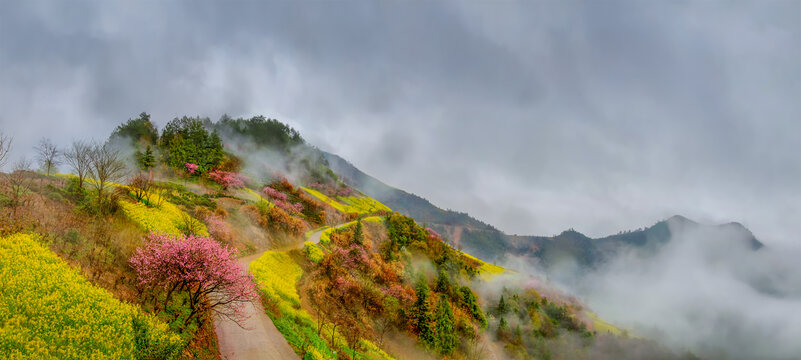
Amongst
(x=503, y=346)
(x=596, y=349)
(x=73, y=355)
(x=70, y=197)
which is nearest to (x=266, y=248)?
(x=70, y=197)

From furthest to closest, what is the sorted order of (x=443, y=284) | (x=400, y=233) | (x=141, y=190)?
1. (x=400, y=233)
2. (x=443, y=284)
3. (x=141, y=190)

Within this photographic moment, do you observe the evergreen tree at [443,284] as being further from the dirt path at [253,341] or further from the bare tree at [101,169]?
the bare tree at [101,169]

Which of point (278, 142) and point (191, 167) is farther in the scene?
point (278, 142)

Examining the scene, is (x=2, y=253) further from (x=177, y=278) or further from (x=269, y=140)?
(x=269, y=140)

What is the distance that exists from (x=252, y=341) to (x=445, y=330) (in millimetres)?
31811

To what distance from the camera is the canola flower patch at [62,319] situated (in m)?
10.3

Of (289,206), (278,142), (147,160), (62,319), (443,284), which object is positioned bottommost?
(443,284)

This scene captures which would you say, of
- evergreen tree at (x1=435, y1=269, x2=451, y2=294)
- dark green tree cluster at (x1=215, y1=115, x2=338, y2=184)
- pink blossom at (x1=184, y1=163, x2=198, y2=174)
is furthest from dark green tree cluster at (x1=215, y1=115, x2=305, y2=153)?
evergreen tree at (x1=435, y1=269, x2=451, y2=294)

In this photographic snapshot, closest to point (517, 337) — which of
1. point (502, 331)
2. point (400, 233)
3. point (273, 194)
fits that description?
point (502, 331)

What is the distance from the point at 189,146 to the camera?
6188 centimetres

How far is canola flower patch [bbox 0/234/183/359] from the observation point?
33.7ft

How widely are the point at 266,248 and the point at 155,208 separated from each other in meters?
12.3

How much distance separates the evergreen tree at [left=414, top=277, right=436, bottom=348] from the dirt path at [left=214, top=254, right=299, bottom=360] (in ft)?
86.7

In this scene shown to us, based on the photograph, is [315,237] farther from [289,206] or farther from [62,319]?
[62,319]
